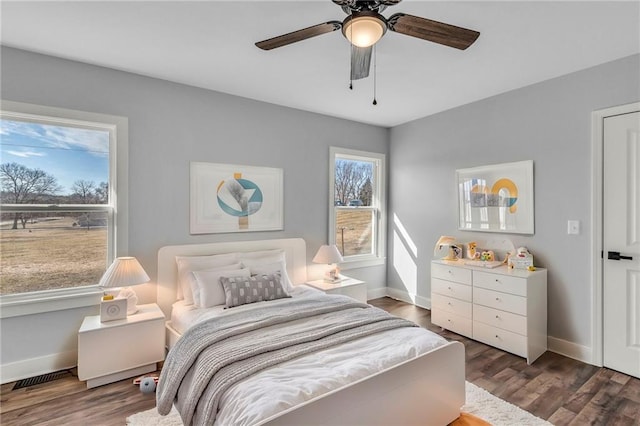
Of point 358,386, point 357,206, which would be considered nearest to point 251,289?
point 358,386

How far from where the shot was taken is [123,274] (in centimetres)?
264

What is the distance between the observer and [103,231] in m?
2.95


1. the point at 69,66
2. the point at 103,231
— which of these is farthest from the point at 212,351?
the point at 69,66

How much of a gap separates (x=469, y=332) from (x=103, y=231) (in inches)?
149

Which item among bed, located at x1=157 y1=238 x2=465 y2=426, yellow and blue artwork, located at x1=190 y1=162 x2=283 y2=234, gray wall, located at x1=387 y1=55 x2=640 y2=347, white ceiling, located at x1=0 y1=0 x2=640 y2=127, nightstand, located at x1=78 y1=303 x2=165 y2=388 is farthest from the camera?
yellow and blue artwork, located at x1=190 y1=162 x2=283 y2=234

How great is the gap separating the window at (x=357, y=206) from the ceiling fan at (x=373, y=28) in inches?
97.5

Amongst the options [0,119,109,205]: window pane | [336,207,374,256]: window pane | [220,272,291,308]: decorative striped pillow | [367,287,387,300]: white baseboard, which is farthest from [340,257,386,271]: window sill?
[0,119,109,205]: window pane

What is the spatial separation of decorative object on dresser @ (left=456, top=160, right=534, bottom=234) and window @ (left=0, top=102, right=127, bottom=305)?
3690 mm

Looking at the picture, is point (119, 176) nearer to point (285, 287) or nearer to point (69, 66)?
point (69, 66)

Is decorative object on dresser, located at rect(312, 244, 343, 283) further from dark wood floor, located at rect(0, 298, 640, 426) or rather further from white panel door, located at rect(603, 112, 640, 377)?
white panel door, located at rect(603, 112, 640, 377)

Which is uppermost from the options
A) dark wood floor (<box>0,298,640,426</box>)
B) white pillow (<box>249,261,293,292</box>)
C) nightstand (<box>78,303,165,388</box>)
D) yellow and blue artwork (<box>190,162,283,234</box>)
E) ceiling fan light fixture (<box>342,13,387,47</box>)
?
ceiling fan light fixture (<box>342,13,387,47</box>)

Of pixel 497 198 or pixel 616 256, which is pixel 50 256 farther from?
pixel 616 256

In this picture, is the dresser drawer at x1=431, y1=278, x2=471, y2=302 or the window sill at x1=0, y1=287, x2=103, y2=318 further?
the dresser drawer at x1=431, y1=278, x2=471, y2=302

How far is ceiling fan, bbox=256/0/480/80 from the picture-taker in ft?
5.19
